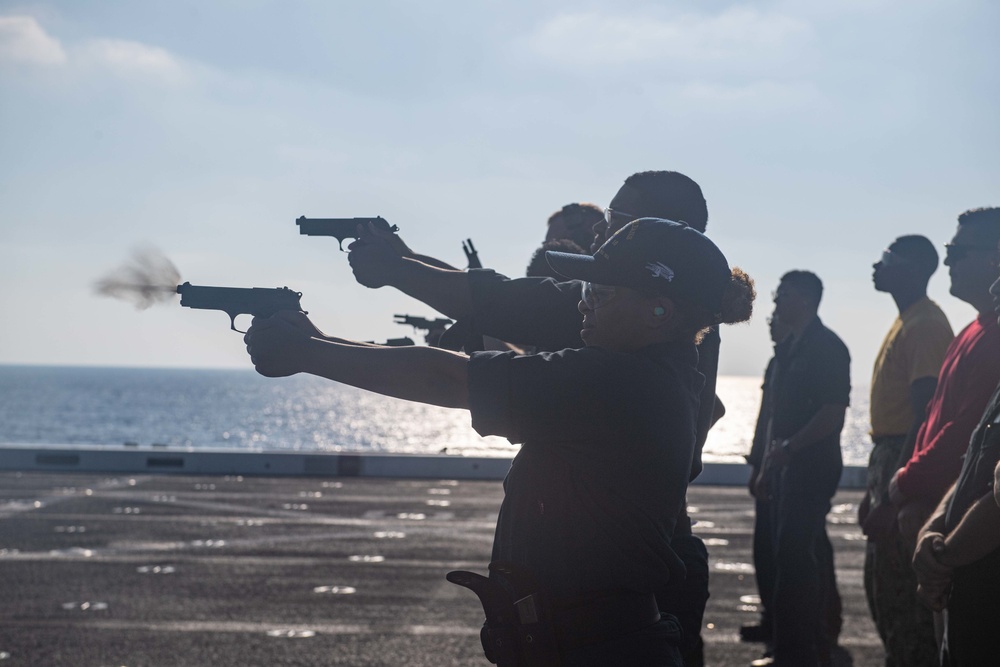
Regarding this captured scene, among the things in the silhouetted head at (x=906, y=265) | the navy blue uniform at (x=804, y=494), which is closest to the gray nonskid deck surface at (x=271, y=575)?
the navy blue uniform at (x=804, y=494)

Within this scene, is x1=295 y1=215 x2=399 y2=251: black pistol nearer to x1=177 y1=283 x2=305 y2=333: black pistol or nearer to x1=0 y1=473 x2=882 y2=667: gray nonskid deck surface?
x1=177 y1=283 x2=305 y2=333: black pistol

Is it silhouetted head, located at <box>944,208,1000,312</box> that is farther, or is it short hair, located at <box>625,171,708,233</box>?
silhouetted head, located at <box>944,208,1000,312</box>

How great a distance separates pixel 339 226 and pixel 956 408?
2.85m

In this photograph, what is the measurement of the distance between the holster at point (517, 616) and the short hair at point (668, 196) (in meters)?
1.73

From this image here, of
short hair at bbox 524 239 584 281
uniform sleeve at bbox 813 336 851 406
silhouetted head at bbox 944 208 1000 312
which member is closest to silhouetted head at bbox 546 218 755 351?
→ short hair at bbox 524 239 584 281

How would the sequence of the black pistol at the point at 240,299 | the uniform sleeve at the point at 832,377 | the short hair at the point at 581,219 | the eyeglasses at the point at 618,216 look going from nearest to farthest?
the black pistol at the point at 240,299 → the eyeglasses at the point at 618,216 → the short hair at the point at 581,219 → the uniform sleeve at the point at 832,377

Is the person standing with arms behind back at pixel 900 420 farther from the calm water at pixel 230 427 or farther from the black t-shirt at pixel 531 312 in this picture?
the calm water at pixel 230 427

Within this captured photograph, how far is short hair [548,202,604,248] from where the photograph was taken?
5.07 meters

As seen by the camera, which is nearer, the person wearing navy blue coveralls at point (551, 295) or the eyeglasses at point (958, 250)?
the person wearing navy blue coveralls at point (551, 295)

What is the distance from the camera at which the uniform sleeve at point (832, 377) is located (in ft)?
22.3

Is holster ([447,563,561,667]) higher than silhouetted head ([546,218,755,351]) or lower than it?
lower

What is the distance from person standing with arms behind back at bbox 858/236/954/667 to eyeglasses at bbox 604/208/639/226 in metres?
2.54

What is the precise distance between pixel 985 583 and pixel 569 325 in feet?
5.60

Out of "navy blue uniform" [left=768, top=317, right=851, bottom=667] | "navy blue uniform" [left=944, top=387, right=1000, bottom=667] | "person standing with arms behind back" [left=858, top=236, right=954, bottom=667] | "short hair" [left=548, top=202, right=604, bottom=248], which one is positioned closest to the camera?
"navy blue uniform" [left=944, top=387, right=1000, bottom=667]
